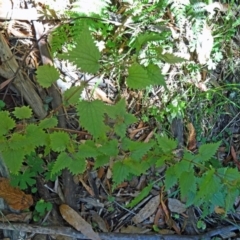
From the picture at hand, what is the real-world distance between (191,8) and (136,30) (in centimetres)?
39

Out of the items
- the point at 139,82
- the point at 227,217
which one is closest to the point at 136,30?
the point at 139,82

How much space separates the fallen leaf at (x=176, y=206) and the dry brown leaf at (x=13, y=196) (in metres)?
0.92

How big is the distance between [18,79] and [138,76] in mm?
1224

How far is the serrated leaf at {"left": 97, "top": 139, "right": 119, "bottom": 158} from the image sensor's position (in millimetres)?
1643

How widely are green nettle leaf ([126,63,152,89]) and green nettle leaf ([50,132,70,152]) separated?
389 mm

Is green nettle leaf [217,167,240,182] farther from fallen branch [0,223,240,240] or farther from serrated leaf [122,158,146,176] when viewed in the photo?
fallen branch [0,223,240,240]

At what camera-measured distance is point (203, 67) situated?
2680mm

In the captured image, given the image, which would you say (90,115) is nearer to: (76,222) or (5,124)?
(5,124)

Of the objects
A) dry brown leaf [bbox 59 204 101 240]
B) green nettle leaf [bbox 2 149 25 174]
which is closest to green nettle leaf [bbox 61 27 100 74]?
green nettle leaf [bbox 2 149 25 174]

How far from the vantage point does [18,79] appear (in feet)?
7.95

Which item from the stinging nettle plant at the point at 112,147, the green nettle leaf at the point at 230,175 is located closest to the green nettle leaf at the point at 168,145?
the stinging nettle plant at the point at 112,147

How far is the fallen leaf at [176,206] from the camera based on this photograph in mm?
2633

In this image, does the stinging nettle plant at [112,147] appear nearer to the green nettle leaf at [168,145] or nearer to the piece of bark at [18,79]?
the green nettle leaf at [168,145]

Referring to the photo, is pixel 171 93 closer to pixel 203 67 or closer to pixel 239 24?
pixel 203 67
